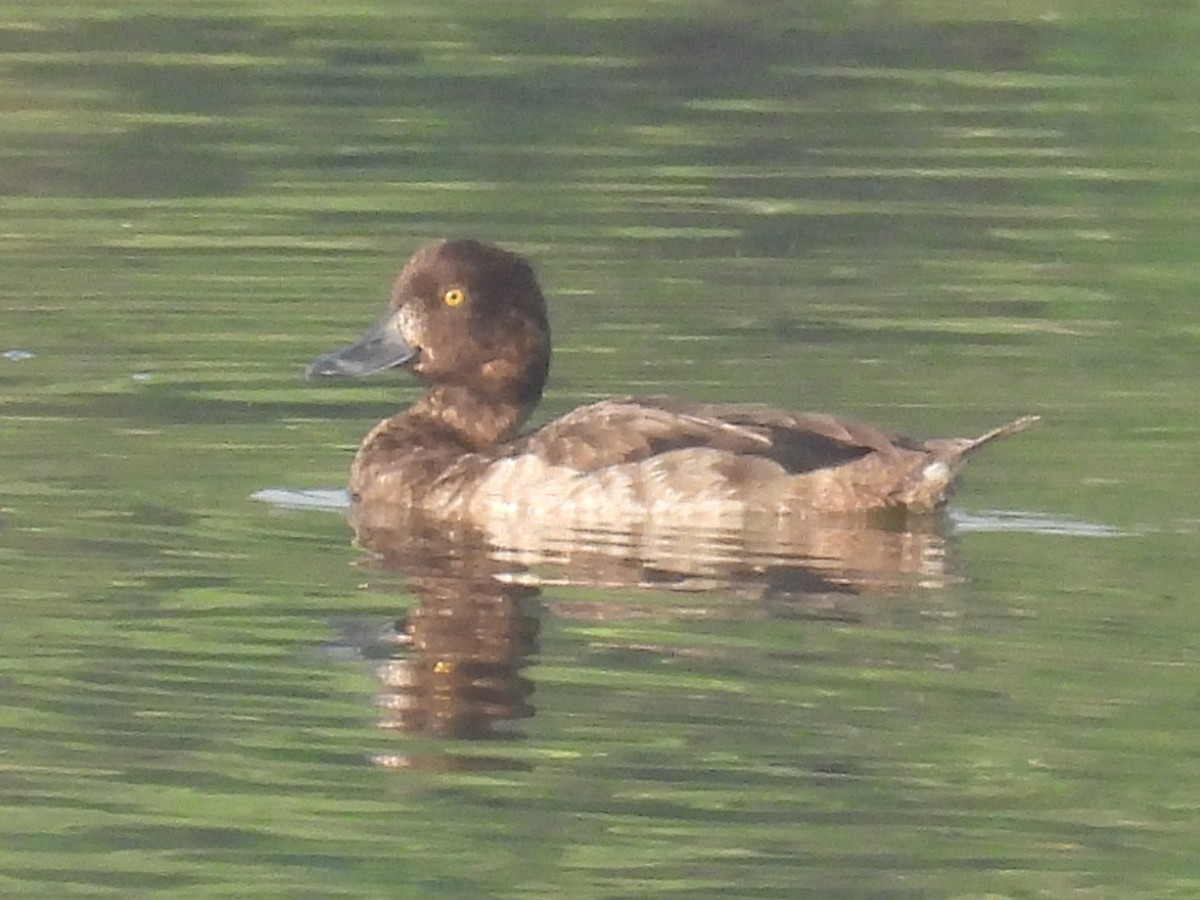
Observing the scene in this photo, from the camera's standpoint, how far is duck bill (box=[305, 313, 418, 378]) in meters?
12.2

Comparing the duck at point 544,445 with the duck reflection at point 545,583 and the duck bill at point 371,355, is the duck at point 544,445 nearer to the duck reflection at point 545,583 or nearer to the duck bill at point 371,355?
the duck bill at point 371,355

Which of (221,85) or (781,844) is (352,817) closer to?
(781,844)

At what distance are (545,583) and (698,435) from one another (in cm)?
115

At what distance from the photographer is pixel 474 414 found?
12273mm

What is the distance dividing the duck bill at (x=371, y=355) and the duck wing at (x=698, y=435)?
0.87 meters

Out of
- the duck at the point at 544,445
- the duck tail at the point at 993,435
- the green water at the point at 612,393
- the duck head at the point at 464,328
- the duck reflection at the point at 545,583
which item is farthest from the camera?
the duck head at the point at 464,328

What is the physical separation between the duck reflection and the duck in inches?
4.8

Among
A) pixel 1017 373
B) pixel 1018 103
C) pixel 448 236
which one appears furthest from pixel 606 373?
pixel 1018 103

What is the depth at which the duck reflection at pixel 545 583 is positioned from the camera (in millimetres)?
9039

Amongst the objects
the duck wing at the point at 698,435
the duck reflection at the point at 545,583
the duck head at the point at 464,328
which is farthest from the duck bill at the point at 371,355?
the duck wing at the point at 698,435

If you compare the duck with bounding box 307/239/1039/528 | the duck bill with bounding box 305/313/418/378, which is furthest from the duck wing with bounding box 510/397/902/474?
the duck bill with bounding box 305/313/418/378

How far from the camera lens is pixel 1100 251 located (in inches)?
602

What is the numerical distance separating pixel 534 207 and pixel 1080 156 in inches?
115

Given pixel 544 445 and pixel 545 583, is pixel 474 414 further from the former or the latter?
pixel 545 583
